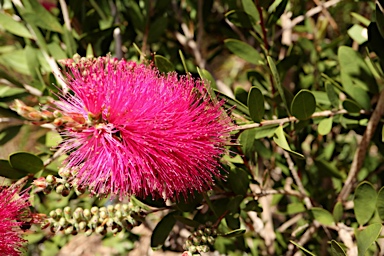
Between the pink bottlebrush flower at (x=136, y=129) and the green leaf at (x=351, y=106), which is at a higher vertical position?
the pink bottlebrush flower at (x=136, y=129)

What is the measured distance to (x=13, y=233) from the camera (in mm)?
1215

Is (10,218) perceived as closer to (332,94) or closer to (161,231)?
(161,231)

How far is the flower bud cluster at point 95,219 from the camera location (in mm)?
1216

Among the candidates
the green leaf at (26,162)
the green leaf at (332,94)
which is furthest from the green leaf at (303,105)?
the green leaf at (26,162)

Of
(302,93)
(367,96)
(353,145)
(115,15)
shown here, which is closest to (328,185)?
(353,145)

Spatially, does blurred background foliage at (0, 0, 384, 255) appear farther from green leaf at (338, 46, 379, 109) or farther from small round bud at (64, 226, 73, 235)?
small round bud at (64, 226, 73, 235)

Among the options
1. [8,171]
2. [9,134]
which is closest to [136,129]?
[8,171]

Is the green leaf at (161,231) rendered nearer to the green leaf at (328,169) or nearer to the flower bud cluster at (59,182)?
the flower bud cluster at (59,182)

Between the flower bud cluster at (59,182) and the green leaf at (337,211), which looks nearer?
the flower bud cluster at (59,182)

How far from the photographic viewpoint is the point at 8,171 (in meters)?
1.33

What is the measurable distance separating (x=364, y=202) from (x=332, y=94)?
0.32m

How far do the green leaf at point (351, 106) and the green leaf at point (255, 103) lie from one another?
0.28 meters

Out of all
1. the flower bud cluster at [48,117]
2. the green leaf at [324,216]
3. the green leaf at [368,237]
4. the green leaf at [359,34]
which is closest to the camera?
the flower bud cluster at [48,117]

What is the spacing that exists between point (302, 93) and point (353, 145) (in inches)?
46.3
